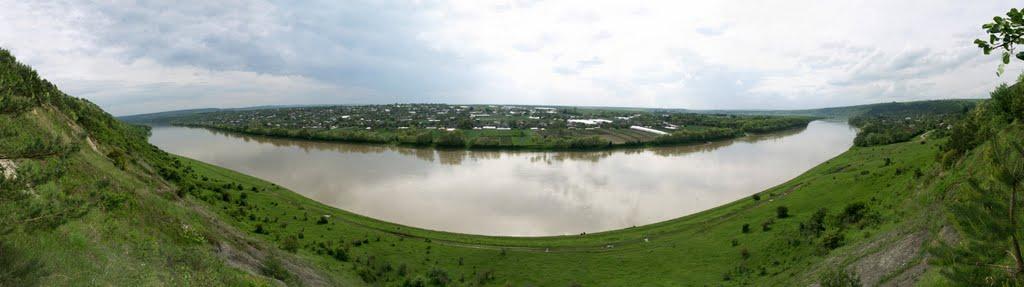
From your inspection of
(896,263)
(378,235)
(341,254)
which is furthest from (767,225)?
(341,254)

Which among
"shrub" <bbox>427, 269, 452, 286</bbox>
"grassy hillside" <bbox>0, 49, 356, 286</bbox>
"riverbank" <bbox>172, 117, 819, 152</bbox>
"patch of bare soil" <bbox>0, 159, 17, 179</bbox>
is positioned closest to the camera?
"patch of bare soil" <bbox>0, 159, 17, 179</bbox>

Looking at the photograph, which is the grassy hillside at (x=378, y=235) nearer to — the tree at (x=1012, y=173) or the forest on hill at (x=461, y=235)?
the forest on hill at (x=461, y=235)

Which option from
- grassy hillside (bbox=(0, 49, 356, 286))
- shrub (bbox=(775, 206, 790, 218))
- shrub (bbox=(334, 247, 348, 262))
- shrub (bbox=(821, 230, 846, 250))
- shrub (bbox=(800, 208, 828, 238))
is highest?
grassy hillside (bbox=(0, 49, 356, 286))

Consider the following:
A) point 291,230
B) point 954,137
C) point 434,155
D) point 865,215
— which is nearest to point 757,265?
point 865,215

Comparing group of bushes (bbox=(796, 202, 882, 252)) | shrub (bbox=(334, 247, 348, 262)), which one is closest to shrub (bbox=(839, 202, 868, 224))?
group of bushes (bbox=(796, 202, 882, 252))

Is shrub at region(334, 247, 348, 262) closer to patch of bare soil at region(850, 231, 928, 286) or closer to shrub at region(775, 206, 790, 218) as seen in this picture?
patch of bare soil at region(850, 231, 928, 286)

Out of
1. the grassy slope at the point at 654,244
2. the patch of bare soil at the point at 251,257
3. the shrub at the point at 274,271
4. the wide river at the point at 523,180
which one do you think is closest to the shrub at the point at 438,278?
the grassy slope at the point at 654,244
